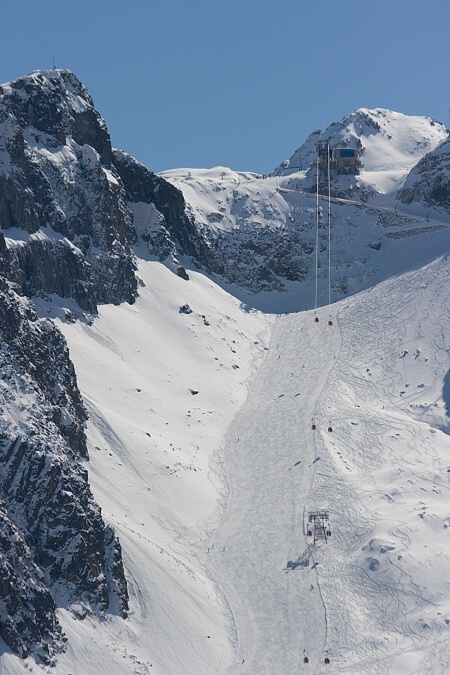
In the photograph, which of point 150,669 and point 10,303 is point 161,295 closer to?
point 10,303

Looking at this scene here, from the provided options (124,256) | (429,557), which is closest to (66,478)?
(429,557)

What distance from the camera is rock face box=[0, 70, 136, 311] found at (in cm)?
13788

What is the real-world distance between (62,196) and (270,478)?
1709 inches

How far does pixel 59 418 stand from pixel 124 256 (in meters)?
47.9

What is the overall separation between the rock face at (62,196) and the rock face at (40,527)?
114 feet

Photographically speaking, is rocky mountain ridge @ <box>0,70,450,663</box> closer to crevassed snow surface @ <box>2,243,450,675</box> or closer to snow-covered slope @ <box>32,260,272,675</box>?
snow-covered slope @ <box>32,260,272,675</box>

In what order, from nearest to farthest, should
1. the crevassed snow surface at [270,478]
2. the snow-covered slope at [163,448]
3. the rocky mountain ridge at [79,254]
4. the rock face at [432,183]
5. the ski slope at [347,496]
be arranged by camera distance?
the rocky mountain ridge at [79,254]
the snow-covered slope at [163,448]
the crevassed snow surface at [270,478]
the ski slope at [347,496]
the rock face at [432,183]

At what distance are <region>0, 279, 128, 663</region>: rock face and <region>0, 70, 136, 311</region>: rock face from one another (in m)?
34.7

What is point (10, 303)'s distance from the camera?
102500mm

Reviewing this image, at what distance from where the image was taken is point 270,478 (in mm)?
121562

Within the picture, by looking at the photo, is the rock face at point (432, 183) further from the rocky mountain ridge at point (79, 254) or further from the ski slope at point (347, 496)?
the ski slope at point (347, 496)

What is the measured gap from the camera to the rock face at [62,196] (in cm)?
13788

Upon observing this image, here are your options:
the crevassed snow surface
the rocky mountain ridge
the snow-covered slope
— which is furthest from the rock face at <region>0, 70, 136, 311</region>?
the crevassed snow surface

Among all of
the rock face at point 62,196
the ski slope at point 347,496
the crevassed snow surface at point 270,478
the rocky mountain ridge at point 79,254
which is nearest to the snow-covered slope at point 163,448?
the crevassed snow surface at point 270,478
